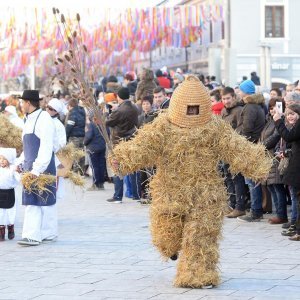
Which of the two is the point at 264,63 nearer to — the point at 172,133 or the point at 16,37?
the point at 16,37

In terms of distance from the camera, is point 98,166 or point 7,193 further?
point 98,166

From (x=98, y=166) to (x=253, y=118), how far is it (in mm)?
5622

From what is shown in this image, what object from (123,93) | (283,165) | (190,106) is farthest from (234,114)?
(190,106)

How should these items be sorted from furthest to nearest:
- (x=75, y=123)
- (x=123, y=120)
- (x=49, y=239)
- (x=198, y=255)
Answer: (x=75, y=123)
(x=123, y=120)
(x=49, y=239)
(x=198, y=255)

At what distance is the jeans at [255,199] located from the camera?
12723 mm

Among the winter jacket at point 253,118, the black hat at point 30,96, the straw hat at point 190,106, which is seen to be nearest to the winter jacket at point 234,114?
the winter jacket at point 253,118

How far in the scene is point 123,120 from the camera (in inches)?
608

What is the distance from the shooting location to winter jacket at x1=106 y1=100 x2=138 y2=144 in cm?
1538

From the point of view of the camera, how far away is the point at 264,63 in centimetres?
→ 2525

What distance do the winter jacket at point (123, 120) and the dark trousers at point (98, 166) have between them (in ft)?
7.00

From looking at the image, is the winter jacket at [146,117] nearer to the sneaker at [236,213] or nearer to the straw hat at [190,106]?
the sneaker at [236,213]

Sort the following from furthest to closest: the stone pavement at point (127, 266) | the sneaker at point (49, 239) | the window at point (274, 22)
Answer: the window at point (274, 22)
the sneaker at point (49, 239)
the stone pavement at point (127, 266)

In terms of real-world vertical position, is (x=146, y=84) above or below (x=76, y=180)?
above

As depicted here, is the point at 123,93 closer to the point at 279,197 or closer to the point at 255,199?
the point at 255,199
